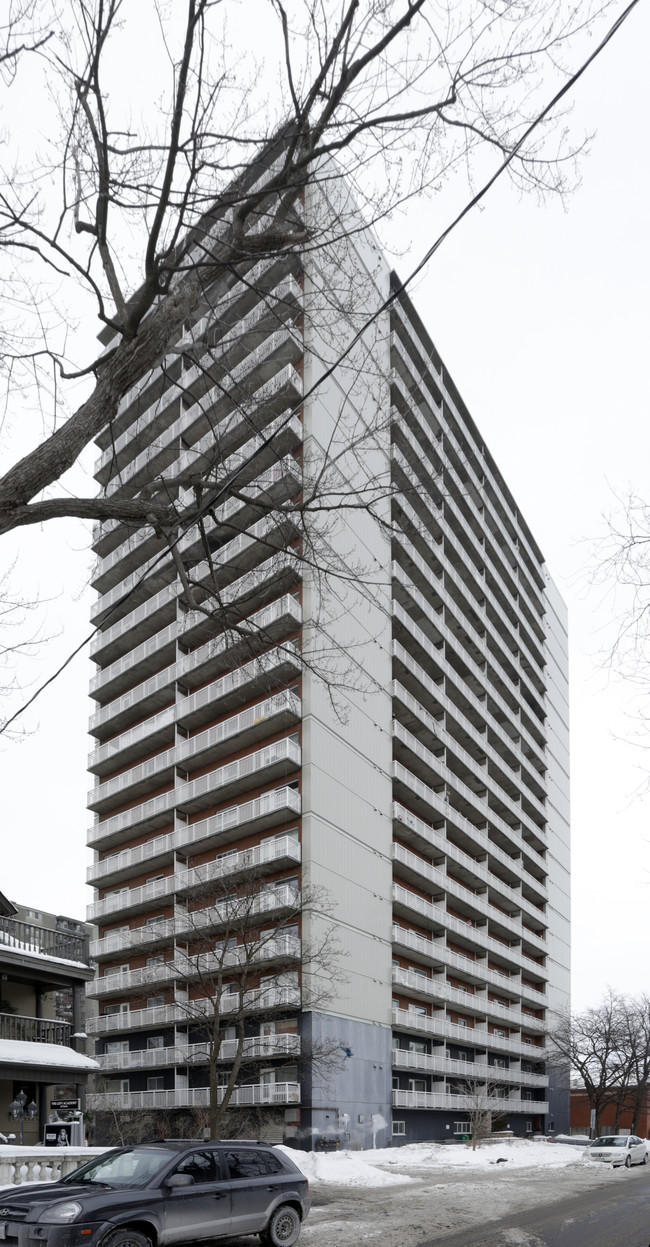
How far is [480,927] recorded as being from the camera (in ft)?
204

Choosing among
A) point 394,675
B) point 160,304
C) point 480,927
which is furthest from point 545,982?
point 160,304

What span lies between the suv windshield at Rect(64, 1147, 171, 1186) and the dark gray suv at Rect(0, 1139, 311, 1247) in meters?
0.01

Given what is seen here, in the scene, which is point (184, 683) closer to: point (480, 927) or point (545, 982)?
point (480, 927)

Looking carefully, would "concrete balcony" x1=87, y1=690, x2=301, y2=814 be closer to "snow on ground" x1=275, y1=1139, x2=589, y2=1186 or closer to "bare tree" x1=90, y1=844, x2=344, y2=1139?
"bare tree" x1=90, y1=844, x2=344, y2=1139

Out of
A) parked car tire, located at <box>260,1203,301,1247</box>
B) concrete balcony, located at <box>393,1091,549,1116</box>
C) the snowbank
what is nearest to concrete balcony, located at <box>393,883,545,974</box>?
concrete balcony, located at <box>393,1091,549,1116</box>

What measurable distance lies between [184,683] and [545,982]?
4453 cm

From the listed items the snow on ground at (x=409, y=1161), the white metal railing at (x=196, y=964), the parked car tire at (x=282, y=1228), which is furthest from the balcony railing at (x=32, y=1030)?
the parked car tire at (x=282, y=1228)

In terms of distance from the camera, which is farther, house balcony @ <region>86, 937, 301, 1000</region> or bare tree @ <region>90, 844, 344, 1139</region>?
house balcony @ <region>86, 937, 301, 1000</region>

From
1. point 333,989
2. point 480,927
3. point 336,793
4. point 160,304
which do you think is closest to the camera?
point 160,304

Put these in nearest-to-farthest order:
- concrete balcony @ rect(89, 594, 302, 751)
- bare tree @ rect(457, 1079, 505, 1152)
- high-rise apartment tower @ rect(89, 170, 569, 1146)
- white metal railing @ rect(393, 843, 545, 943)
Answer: high-rise apartment tower @ rect(89, 170, 569, 1146)
concrete balcony @ rect(89, 594, 302, 751)
bare tree @ rect(457, 1079, 505, 1152)
white metal railing @ rect(393, 843, 545, 943)

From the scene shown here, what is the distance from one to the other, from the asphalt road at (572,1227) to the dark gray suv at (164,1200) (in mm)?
2101

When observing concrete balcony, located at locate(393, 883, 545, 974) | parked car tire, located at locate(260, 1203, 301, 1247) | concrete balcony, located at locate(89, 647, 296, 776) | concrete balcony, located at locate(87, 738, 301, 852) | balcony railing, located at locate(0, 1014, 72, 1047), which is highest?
concrete balcony, located at locate(89, 647, 296, 776)

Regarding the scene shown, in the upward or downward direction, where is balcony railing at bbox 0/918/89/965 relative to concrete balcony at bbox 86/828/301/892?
downward

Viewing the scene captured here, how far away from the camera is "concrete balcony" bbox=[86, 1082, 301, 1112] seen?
37219mm
